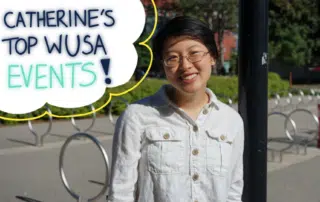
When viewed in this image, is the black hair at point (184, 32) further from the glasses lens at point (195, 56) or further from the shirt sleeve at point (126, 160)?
the shirt sleeve at point (126, 160)

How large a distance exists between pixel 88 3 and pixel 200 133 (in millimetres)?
3313

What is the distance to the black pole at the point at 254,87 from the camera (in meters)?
3.00

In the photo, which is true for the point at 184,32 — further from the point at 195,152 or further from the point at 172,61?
the point at 195,152

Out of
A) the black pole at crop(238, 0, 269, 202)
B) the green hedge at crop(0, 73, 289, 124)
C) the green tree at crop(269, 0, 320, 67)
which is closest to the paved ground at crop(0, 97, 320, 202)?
the green hedge at crop(0, 73, 289, 124)

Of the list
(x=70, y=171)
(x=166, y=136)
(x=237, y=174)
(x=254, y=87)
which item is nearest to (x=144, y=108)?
Result: (x=166, y=136)

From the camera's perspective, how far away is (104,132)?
10258 mm

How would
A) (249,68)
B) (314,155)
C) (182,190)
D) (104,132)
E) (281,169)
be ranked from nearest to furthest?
(182,190)
(249,68)
(281,169)
(314,155)
(104,132)

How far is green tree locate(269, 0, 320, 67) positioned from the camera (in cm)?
3152

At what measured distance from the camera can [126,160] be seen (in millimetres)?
1777

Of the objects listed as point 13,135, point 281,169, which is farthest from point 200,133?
point 13,135

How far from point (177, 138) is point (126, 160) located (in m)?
Answer: 0.22

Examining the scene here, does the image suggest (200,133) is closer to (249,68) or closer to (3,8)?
(249,68)

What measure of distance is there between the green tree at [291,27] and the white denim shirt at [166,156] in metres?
30.7

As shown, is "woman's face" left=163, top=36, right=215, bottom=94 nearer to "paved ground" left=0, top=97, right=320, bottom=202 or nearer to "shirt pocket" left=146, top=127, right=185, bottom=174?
"shirt pocket" left=146, top=127, right=185, bottom=174
